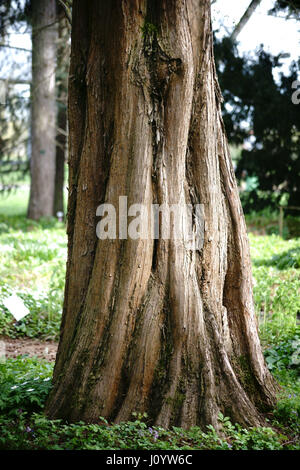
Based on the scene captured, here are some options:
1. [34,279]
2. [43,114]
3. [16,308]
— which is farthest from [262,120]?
[16,308]

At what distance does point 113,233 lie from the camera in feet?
12.5

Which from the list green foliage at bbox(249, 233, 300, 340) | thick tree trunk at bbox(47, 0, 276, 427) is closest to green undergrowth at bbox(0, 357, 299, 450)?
thick tree trunk at bbox(47, 0, 276, 427)

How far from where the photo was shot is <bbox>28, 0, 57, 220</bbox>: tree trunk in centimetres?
1464

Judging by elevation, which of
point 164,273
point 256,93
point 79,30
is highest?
point 256,93

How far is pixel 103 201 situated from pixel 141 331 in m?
1.04

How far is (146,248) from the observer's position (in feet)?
12.2

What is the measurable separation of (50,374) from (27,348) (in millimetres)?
1749

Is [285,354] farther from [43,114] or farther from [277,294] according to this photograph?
[43,114]

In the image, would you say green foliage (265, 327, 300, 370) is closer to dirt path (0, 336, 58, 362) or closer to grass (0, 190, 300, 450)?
grass (0, 190, 300, 450)

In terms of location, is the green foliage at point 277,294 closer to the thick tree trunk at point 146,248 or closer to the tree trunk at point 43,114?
the thick tree trunk at point 146,248

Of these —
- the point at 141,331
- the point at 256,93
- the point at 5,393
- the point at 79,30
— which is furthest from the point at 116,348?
the point at 256,93
